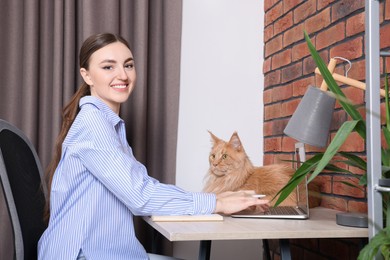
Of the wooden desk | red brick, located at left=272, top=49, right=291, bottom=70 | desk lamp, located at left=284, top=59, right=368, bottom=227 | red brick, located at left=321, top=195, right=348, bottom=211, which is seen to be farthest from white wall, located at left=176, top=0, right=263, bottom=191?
desk lamp, located at left=284, top=59, right=368, bottom=227

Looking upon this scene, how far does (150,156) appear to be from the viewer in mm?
2273

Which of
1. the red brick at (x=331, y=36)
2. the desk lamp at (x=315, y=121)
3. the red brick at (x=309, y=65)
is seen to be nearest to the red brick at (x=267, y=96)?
the red brick at (x=309, y=65)

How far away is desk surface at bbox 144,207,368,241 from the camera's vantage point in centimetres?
119

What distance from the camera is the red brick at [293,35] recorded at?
2057 mm

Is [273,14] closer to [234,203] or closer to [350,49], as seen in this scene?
[350,49]

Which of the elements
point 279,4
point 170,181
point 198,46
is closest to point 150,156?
point 170,181

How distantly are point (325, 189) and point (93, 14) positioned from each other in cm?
126

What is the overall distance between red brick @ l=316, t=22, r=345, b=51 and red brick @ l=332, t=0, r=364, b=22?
0.03m

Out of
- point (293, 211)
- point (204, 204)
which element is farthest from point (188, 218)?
point (293, 211)

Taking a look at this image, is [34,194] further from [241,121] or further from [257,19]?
[257,19]

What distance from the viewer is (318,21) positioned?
191 cm

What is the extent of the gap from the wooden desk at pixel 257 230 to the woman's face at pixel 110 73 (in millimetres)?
552

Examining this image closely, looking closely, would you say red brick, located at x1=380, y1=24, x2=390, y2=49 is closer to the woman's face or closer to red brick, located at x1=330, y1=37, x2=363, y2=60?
red brick, located at x1=330, y1=37, x2=363, y2=60

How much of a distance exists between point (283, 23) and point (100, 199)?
1241 mm
